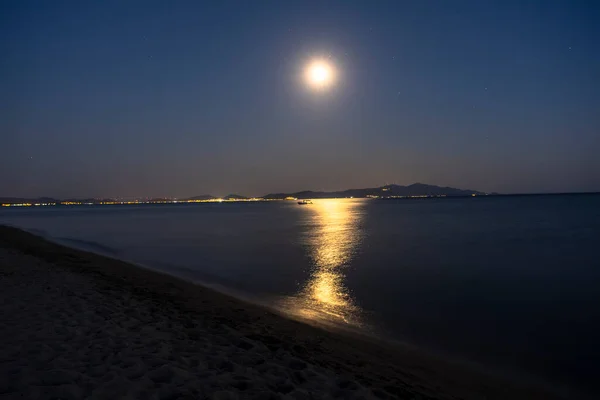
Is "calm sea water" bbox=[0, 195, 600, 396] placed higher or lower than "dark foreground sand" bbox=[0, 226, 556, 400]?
lower

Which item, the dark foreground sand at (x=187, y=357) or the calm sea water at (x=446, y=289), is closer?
the dark foreground sand at (x=187, y=357)

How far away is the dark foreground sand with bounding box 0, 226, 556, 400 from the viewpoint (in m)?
5.20

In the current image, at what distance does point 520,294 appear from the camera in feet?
50.7

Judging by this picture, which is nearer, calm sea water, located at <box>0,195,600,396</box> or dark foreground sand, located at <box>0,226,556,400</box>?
dark foreground sand, located at <box>0,226,556,400</box>

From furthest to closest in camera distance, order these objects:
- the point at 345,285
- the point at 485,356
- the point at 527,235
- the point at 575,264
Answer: the point at 527,235, the point at 575,264, the point at 345,285, the point at 485,356

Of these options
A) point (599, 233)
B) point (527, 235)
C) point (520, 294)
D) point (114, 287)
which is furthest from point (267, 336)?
point (599, 233)

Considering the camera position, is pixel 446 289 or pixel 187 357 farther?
pixel 446 289

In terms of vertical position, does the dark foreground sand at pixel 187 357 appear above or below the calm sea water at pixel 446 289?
above

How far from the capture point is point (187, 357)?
21.0ft

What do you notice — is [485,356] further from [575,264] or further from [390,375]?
[575,264]

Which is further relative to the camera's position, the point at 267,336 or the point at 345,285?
the point at 345,285

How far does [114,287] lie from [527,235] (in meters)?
41.6

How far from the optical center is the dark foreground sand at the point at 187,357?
5203 mm

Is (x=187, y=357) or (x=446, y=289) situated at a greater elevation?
(x=187, y=357)
